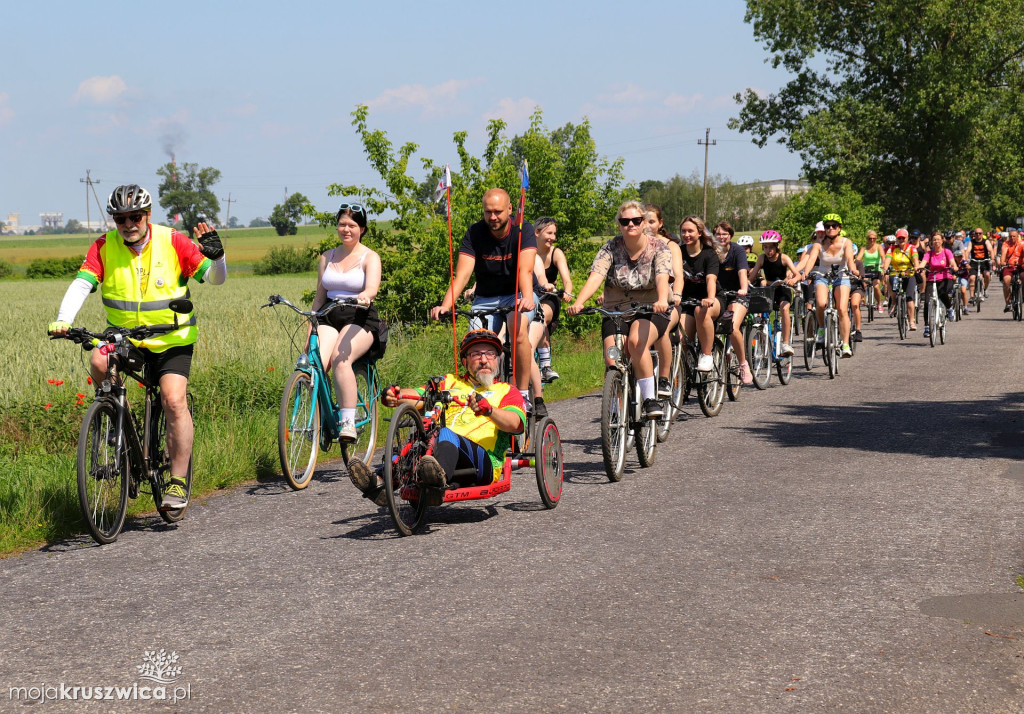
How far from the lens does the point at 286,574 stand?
6184 mm

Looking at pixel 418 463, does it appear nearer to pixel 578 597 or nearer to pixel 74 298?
pixel 578 597

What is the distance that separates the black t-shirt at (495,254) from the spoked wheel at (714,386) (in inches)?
148

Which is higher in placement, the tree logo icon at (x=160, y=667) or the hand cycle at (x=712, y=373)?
the hand cycle at (x=712, y=373)

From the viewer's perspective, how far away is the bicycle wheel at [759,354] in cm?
1443

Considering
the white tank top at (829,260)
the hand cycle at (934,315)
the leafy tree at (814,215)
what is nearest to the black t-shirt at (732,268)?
the white tank top at (829,260)

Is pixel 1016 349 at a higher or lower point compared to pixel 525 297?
lower

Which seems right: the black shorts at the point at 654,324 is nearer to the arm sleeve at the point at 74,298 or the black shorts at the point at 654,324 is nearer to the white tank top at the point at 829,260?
the arm sleeve at the point at 74,298

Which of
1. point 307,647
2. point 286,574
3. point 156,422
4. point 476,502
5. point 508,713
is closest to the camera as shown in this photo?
point 508,713

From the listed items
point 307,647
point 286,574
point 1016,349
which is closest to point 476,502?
point 286,574

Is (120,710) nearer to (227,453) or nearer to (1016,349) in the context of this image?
(227,453)

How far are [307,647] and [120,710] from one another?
35.2 inches

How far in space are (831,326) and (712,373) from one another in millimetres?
4205

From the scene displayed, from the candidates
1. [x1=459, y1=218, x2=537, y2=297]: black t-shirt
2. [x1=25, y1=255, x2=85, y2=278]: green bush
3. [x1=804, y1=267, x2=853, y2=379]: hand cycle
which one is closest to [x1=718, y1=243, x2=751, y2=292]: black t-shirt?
[x1=804, y1=267, x2=853, y2=379]: hand cycle

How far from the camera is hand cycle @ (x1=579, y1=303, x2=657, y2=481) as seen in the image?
8.67 meters
